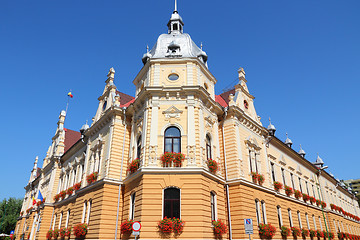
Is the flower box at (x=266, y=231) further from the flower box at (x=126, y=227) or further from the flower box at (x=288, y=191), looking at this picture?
the flower box at (x=126, y=227)

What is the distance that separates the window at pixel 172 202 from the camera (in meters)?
17.3

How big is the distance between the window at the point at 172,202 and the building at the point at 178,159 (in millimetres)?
63

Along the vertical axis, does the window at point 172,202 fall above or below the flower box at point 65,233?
above

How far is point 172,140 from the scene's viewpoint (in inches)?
772

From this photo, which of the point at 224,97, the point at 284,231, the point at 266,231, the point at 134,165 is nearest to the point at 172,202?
the point at 134,165

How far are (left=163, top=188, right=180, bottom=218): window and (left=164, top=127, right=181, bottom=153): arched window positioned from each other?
2.88 meters

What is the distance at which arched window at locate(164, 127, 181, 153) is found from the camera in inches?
762

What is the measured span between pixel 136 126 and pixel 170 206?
7.38 metres

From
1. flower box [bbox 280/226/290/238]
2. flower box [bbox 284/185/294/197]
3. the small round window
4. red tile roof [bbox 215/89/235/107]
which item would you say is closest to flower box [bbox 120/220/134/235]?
the small round window

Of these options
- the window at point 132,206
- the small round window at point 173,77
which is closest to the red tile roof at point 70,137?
the window at point 132,206

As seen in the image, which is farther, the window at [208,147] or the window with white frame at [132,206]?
the window at [208,147]

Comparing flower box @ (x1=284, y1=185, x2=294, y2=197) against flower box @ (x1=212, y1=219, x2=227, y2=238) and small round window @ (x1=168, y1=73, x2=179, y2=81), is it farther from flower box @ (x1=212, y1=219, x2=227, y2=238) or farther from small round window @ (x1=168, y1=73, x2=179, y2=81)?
small round window @ (x1=168, y1=73, x2=179, y2=81)

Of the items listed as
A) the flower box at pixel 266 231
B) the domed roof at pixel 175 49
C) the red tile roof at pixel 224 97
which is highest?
the domed roof at pixel 175 49

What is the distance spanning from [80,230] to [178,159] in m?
10.1
